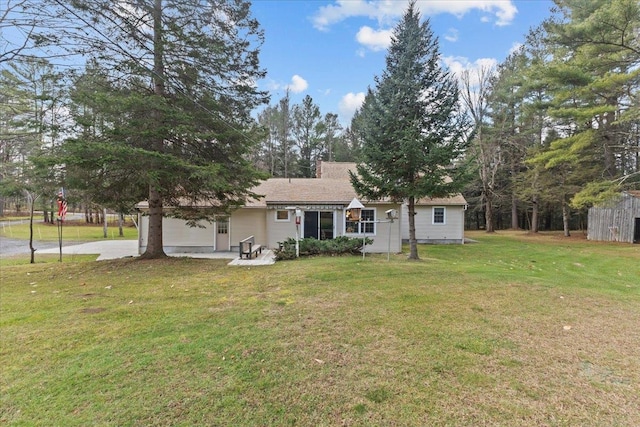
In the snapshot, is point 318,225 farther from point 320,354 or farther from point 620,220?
point 620,220

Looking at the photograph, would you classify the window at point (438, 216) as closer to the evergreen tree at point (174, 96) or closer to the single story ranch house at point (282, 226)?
the single story ranch house at point (282, 226)

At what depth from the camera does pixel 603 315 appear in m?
4.89

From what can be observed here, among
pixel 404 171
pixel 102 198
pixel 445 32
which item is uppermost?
pixel 445 32

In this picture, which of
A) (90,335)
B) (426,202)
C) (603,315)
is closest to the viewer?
(90,335)

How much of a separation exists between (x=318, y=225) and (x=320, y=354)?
10.9 m

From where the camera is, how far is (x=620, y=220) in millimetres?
17953

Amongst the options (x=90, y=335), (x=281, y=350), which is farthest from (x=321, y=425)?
(x=90, y=335)

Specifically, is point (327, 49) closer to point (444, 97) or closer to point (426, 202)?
point (444, 97)

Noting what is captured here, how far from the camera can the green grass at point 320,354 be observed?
2.50 m

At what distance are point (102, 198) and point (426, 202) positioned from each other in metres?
15.3

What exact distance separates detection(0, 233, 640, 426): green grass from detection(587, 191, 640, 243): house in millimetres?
15347

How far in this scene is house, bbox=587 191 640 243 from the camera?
17.4 m

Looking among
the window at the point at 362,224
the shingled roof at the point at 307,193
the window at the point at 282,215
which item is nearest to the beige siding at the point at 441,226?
the shingled roof at the point at 307,193

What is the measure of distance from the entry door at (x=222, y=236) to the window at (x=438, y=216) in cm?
1176
